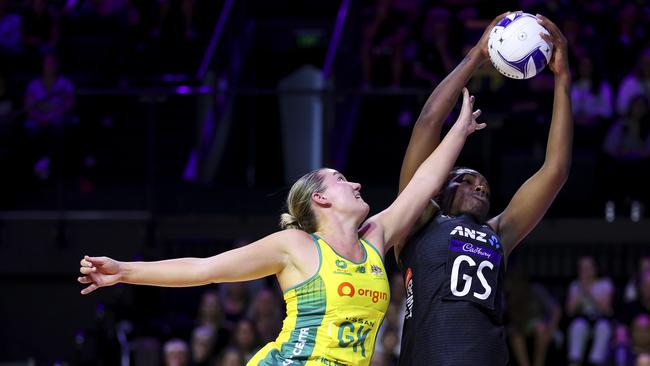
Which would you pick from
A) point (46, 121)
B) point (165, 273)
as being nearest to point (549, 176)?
point (165, 273)

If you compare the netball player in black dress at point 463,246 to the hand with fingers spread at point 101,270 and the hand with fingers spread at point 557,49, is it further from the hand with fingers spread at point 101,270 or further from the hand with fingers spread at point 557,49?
the hand with fingers spread at point 101,270

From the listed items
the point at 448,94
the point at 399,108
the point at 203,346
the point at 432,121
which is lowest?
the point at 203,346

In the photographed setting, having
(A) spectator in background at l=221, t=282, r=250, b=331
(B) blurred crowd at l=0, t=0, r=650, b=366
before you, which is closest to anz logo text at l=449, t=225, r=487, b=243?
(B) blurred crowd at l=0, t=0, r=650, b=366

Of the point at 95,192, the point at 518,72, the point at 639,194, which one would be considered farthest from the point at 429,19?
the point at 518,72

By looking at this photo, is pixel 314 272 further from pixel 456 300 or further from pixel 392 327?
pixel 392 327

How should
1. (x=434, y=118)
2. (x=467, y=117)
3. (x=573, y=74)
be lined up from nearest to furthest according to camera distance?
(x=467, y=117)
(x=434, y=118)
(x=573, y=74)

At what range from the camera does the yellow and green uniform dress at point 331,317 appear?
4879 millimetres

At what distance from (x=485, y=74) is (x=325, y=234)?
744cm

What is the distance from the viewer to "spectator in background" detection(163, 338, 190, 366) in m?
9.92

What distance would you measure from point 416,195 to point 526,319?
534 cm

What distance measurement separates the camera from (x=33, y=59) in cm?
1314

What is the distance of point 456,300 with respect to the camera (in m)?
5.22

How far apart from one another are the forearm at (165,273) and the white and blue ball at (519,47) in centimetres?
180

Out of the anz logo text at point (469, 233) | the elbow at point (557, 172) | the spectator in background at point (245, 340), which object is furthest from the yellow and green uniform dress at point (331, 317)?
the spectator in background at point (245, 340)
